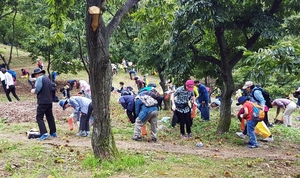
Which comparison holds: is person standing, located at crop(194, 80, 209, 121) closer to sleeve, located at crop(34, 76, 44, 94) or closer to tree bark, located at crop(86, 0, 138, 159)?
sleeve, located at crop(34, 76, 44, 94)

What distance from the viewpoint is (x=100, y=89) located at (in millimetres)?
5684

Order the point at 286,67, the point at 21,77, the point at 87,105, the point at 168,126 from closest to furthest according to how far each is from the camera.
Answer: the point at 286,67 → the point at 87,105 → the point at 168,126 → the point at 21,77

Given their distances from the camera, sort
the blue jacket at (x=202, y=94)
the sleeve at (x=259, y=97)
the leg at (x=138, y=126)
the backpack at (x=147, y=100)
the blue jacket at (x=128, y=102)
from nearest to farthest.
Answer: the backpack at (x=147, y=100)
the leg at (x=138, y=126)
the sleeve at (x=259, y=97)
the blue jacket at (x=128, y=102)
the blue jacket at (x=202, y=94)

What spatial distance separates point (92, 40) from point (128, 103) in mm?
4719

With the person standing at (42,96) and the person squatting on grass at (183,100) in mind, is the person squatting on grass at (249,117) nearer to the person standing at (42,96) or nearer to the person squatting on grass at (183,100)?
the person squatting on grass at (183,100)

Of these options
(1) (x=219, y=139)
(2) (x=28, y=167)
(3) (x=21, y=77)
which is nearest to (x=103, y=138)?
(2) (x=28, y=167)

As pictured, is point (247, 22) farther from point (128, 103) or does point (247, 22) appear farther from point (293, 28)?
point (128, 103)

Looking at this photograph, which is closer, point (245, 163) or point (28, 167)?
point (28, 167)

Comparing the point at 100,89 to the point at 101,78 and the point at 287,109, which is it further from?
the point at 287,109

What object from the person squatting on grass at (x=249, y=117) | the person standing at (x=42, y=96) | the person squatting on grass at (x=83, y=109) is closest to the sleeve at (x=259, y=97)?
the person squatting on grass at (x=249, y=117)

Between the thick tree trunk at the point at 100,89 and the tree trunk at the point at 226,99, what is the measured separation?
17.5ft

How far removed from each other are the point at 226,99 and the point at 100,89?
5.66 metres

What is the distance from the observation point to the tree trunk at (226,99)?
10.1 meters

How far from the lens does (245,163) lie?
6.95 metres
